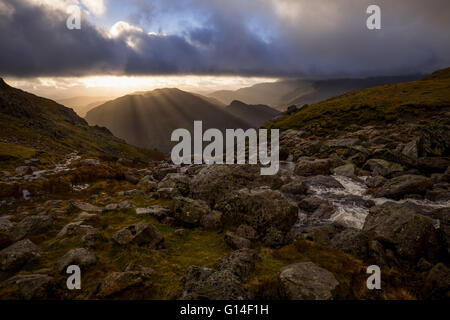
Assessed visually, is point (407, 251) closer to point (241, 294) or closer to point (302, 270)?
point (302, 270)

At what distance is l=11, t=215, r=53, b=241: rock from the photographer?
561 inches

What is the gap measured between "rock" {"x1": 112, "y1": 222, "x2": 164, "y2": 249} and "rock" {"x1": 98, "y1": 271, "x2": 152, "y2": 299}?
139 inches

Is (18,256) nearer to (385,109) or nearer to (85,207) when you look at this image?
(85,207)

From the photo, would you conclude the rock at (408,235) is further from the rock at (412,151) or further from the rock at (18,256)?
the rock at (412,151)

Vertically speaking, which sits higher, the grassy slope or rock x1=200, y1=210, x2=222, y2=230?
the grassy slope

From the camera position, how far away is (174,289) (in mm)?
9516

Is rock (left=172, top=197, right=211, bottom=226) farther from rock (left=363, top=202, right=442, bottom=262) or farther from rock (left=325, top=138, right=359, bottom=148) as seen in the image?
rock (left=325, top=138, right=359, bottom=148)

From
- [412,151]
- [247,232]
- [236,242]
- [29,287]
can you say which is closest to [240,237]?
[236,242]

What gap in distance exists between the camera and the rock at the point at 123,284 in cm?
891

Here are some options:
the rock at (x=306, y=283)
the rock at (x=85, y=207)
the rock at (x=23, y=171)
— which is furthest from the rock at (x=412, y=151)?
the rock at (x=23, y=171)

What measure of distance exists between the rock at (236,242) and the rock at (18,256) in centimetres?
1011

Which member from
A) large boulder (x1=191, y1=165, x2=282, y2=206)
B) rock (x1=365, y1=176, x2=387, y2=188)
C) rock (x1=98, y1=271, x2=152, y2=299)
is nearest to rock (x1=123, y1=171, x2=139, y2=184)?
large boulder (x1=191, y1=165, x2=282, y2=206)
